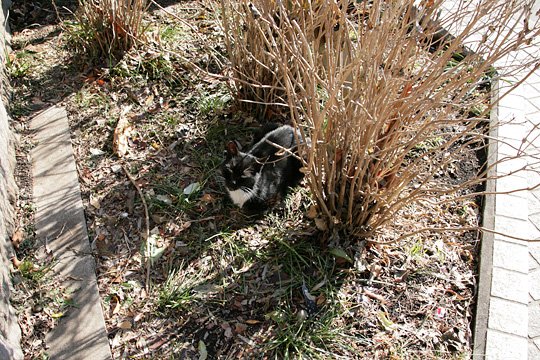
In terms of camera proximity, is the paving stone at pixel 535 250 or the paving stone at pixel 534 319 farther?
the paving stone at pixel 535 250

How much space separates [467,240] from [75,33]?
4.11 metres

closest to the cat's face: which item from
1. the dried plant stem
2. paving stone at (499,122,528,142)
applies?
the dried plant stem

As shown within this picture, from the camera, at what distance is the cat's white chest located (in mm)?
3541

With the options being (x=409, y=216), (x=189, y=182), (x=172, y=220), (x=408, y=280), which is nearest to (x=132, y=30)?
(x=189, y=182)

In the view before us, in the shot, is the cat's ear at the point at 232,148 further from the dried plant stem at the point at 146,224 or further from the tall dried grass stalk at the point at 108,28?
the tall dried grass stalk at the point at 108,28

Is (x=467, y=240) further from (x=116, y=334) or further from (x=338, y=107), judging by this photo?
(x=116, y=334)

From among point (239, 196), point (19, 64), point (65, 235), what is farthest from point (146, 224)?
point (19, 64)

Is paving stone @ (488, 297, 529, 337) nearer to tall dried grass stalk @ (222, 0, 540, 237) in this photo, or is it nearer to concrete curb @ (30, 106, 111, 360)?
tall dried grass stalk @ (222, 0, 540, 237)

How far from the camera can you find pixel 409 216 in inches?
142

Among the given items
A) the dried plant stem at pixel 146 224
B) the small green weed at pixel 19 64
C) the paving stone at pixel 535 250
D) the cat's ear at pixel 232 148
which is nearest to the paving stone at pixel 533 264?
the paving stone at pixel 535 250

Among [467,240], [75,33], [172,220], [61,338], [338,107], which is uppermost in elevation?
[338,107]

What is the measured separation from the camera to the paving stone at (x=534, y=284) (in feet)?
11.3

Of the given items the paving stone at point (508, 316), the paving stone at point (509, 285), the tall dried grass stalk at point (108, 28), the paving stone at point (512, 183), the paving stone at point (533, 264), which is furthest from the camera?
the tall dried grass stalk at point (108, 28)

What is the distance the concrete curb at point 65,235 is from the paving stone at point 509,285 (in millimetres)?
Result: 2601
